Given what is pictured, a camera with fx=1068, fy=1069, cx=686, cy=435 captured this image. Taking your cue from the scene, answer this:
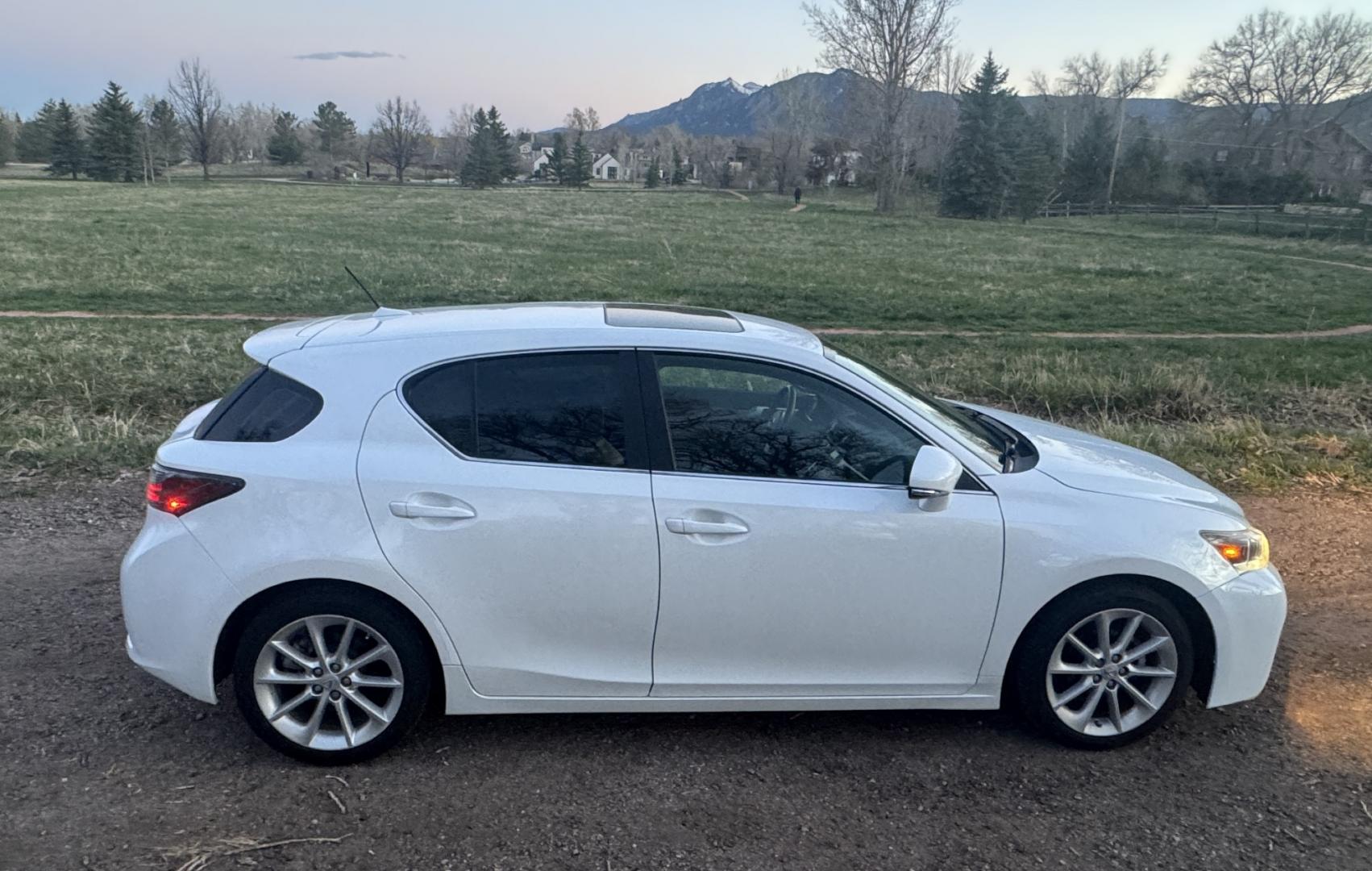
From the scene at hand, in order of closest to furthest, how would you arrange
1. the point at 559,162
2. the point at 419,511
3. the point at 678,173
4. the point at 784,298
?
the point at 419,511
the point at 784,298
the point at 559,162
the point at 678,173

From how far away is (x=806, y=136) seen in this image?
11306 centimetres

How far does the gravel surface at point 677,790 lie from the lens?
3318 millimetres

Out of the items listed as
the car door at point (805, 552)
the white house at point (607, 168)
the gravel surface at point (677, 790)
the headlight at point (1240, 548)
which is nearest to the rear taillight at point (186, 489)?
the gravel surface at point (677, 790)

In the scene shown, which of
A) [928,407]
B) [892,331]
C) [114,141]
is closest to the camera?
[928,407]

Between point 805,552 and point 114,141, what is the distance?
98.0m

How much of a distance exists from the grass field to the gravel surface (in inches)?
147

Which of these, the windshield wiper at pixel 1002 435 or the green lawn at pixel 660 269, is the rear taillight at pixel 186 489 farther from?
the green lawn at pixel 660 269

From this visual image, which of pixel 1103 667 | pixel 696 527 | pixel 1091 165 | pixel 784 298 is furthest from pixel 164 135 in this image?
pixel 1103 667

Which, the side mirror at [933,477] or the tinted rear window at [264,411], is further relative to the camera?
the tinted rear window at [264,411]

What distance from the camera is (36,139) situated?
104 metres

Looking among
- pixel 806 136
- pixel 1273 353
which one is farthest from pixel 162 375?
pixel 806 136

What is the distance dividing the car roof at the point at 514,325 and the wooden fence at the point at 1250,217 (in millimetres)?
48118

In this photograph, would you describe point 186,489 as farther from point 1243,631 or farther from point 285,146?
point 285,146

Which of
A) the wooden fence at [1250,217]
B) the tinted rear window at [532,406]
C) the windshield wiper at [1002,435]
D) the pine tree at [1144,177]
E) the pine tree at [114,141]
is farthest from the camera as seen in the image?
the pine tree at [114,141]
